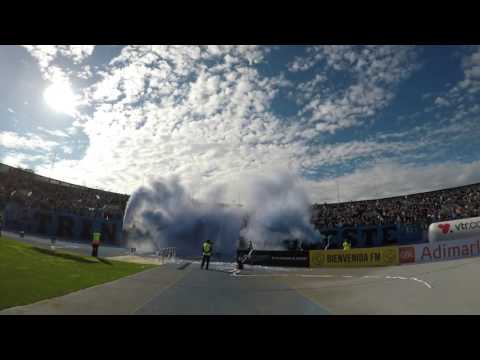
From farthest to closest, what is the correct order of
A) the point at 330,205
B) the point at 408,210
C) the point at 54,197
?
the point at 330,205 → the point at 54,197 → the point at 408,210

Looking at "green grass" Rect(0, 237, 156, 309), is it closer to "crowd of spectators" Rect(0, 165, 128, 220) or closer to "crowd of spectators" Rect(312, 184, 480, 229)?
"crowd of spectators" Rect(0, 165, 128, 220)

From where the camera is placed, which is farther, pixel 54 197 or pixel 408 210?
pixel 54 197

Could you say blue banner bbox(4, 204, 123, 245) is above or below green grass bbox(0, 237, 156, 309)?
above

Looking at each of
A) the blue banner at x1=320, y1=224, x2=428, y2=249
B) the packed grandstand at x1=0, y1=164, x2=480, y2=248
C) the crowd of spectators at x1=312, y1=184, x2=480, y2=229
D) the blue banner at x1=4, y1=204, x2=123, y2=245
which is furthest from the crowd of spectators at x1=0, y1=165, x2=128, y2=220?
the crowd of spectators at x1=312, y1=184, x2=480, y2=229

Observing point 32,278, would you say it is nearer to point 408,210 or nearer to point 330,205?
point 408,210

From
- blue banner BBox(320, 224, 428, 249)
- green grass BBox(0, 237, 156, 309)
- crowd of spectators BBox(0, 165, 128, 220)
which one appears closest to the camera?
green grass BBox(0, 237, 156, 309)

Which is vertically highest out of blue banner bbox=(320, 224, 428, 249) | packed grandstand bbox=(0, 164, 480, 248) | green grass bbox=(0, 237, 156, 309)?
packed grandstand bbox=(0, 164, 480, 248)

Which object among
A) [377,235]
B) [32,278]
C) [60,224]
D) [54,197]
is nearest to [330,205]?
[377,235]

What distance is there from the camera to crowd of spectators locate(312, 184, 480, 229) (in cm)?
3630

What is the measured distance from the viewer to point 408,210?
42.0 m

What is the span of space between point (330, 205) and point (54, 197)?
157 feet
